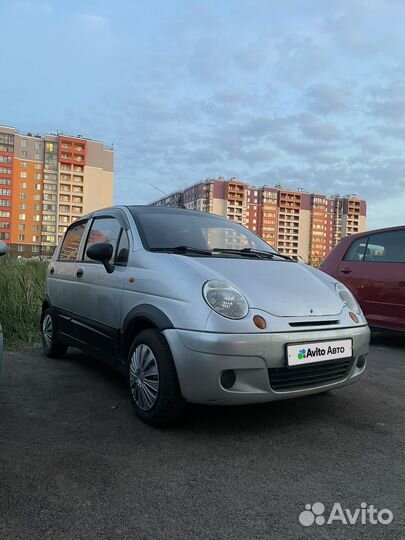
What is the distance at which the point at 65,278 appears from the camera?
Answer: 4637mm

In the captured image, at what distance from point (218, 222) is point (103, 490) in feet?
8.62

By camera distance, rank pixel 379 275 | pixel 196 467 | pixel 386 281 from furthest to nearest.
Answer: pixel 379 275, pixel 386 281, pixel 196 467

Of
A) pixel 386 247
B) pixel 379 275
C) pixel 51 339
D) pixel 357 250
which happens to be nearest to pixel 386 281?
pixel 379 275

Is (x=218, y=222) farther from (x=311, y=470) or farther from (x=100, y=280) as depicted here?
(x=311, y=470)

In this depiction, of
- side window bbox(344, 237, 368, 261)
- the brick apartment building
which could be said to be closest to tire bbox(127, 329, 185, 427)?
side window bbox(344, 237, 368, 261)

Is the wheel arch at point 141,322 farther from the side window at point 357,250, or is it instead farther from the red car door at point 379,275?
the side window at point 357,250

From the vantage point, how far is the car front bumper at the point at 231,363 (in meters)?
2.74

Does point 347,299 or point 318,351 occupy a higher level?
point 347,299

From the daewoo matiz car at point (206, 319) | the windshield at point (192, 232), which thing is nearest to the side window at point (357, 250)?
the windshield at point (192, 232)

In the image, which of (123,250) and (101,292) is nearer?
(123,250)

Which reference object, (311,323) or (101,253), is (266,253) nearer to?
(311,323)

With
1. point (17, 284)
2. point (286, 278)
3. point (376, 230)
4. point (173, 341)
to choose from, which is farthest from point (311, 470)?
point (17, 284)

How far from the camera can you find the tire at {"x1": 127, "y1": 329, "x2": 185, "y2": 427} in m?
2.91

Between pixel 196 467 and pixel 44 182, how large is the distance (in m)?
93.5
